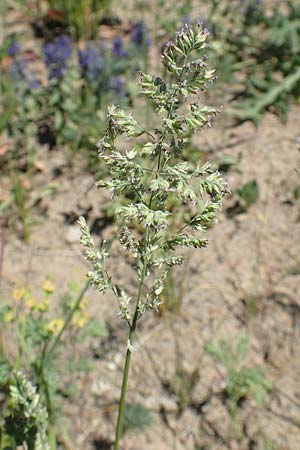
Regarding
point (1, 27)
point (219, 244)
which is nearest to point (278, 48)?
point (219, 244)

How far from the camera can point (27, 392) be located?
1.89 m

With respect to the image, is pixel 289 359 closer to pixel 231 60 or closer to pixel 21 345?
pixel 21 345

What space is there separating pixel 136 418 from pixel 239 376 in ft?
1.58

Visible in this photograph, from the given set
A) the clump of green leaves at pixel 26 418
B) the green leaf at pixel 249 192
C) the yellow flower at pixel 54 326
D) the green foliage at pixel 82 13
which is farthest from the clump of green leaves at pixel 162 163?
the green foliage at pixel 82 13

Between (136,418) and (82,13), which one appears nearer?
(136,418)

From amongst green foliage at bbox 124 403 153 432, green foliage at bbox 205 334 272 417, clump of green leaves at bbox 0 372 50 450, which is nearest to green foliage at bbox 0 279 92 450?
clump of green leaves at bbox 0 372 50 450

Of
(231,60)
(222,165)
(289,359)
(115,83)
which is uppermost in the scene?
(231,60)

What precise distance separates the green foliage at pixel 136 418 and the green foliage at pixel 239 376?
1.21 feet

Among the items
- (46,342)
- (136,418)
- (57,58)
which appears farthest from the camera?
(57,58)

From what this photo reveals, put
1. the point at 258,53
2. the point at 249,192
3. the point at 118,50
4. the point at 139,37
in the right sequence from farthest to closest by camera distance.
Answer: the point at 258,53 → the point at 139,37 → the point at 118,50 → the point at 249,192

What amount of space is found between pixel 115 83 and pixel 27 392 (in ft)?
8.04

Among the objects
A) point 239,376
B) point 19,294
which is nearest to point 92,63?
point 19,294

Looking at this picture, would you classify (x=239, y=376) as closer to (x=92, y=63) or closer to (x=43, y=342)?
(x=43, y=342)

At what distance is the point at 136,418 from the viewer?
254 centimetres
